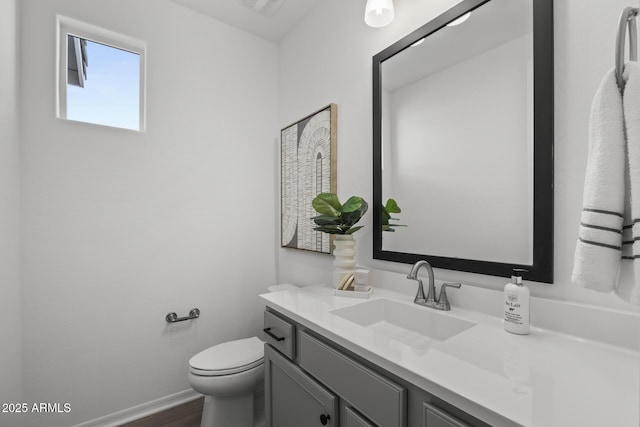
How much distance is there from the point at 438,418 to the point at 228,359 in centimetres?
127

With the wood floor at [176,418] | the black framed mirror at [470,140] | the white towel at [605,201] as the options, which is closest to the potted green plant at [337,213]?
the black framed mirror at [470,140]

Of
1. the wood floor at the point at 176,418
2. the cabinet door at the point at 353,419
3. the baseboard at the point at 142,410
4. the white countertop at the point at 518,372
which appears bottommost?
the wood floor at the point at 176,418

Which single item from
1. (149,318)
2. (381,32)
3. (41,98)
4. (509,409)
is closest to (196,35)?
(41,98)

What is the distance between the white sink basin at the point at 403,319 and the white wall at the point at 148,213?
3.93ft

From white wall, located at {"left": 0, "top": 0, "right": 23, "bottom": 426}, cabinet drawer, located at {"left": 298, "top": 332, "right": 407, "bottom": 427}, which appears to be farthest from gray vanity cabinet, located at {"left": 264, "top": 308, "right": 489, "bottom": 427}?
white wall, located at {"left": 0, "top": 0, "right": 23, "bottom": 426}

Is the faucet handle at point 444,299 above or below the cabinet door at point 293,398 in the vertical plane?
above

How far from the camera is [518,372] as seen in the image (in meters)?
0.63

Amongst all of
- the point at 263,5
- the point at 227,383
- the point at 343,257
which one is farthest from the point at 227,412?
the point at 263,5

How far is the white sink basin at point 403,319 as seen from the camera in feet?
3.34

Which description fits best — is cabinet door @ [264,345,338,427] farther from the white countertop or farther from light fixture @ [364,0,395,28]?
light fixture @ [364,0,395,28]

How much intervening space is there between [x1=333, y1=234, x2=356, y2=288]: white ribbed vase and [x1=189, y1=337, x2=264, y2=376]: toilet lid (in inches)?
25.8

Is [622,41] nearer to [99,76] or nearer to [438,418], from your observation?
[438,418]

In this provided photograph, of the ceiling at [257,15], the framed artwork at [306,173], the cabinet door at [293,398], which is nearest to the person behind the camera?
the cabinet door at [293,398]

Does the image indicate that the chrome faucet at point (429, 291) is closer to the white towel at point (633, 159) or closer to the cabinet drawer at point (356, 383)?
the cabinet drawer at point (356, 383)
